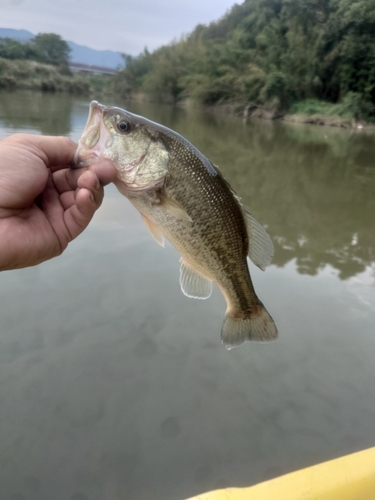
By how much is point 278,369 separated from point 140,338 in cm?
130

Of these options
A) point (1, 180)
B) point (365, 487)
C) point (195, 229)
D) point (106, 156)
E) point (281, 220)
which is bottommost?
point (281, 220)

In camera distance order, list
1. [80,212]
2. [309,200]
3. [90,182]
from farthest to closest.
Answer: [309,200] < [80,212] < [90,182]

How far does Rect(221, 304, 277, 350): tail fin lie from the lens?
2057mm

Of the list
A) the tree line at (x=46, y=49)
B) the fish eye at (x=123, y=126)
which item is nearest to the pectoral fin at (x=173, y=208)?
the fish eye at (x=123, y=126)

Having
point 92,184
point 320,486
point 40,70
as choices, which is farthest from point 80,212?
point 40,70

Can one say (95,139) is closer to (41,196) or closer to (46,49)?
(41,196)

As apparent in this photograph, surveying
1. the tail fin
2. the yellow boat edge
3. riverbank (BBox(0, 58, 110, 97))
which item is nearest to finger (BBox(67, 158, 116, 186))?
the tail fin

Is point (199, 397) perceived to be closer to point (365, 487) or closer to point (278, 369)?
point (278, 369)

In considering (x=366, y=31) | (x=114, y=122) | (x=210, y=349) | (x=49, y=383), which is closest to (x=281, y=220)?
(x=210, y=349)

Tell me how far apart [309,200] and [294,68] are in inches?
1501

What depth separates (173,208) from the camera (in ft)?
6.00

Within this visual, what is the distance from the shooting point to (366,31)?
37094 millimetres

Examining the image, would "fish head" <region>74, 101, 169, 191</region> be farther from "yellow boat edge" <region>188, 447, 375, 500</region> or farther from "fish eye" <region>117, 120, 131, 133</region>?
"yellow boat edge" <region>188, 447, 375, 500</region>

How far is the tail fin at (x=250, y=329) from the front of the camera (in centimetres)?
206
